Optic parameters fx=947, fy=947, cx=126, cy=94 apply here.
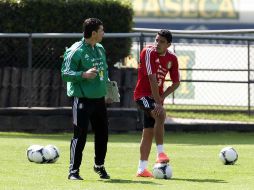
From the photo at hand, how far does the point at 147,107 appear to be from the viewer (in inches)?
484

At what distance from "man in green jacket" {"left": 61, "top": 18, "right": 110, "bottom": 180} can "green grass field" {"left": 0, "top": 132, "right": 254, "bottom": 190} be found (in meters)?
0.49

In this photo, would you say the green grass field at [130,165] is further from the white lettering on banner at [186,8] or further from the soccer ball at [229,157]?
the white lettering on banner at [186,8]

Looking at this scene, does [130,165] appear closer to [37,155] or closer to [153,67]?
[37,155]

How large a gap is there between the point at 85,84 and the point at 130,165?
Result: 2610 millimetres

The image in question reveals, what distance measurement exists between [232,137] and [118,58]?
3.36 meters

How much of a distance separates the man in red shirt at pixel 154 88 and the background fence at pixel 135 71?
23.7 feet

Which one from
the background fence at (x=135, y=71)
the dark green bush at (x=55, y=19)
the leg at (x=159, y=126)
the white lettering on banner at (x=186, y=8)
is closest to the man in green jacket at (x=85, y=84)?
the leg at (x=159, y=126)

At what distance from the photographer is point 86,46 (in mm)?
11570

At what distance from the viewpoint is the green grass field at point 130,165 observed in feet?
36.2

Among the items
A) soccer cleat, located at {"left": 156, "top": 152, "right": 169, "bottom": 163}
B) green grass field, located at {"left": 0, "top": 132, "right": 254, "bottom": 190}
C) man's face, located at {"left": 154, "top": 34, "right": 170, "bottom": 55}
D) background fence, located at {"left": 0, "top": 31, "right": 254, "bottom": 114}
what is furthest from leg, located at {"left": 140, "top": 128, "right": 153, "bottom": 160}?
background fence, located at {"left": 0, "top": 31, "right": 254, "bottom": 114}

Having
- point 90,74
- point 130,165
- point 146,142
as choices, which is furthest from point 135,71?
point 90,74

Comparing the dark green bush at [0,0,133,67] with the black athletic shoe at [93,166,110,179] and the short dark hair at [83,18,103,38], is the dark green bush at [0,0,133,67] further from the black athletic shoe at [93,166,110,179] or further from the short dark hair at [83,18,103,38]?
the short dark hair at [83,18,103,38]

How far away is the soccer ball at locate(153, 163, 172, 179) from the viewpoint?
1195 cm

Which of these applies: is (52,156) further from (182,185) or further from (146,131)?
(182,185)
